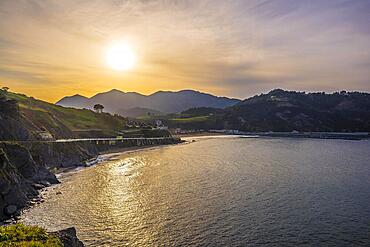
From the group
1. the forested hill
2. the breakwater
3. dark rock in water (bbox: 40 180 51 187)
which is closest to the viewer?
the breakwater

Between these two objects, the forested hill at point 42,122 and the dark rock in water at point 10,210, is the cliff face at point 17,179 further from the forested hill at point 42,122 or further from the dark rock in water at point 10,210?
the forested hill at point 42,122

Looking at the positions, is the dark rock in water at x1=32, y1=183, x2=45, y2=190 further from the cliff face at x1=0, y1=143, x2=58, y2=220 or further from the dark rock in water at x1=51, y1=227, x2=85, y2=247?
the dark rock in water at x1=51, y1=227, x2=85, y2=247

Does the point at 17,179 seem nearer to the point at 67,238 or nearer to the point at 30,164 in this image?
the point at 30,164

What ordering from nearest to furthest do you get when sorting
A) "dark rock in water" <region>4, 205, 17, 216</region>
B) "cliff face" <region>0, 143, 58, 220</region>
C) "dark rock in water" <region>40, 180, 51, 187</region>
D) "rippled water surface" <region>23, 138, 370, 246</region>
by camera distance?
"rippled water surface" <region>23, 138, 370, 246</region>, "dark rock in water" <region>4, 205, 17, 216</region>, "cliff face" <region>0, 143, 58, 220</region>, "dark rock in water" <region>40, 180, 51, 187</region>

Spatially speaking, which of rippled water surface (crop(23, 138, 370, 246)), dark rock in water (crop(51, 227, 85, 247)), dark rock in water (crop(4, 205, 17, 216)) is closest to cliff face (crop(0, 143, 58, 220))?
dark rock in water (crop(4, 205, 17, 216))

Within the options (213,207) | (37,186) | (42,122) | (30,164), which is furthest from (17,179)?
(42,122)

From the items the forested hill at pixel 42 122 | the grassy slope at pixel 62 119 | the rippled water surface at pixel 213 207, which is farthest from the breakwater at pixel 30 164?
the grassy slope at pixel 62 119
